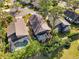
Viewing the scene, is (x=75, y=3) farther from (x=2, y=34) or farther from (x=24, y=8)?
(x=2, y=34)

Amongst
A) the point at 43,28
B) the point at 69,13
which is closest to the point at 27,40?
the point at 43,28

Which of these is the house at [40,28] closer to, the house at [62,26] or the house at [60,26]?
the house at [60,26]

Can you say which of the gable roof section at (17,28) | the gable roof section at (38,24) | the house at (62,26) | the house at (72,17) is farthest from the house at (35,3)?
the house at (62,26)

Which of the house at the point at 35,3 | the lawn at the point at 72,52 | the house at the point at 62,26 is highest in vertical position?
the house at the point at 35,3

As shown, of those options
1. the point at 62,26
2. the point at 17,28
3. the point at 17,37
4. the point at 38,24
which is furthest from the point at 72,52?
the point at 17,28

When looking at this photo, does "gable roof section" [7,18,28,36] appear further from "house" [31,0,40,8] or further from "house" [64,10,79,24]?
"house" [64,10,79,24]

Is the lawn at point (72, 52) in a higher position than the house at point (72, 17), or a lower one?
lower

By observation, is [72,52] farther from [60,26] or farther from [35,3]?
[35,3]
